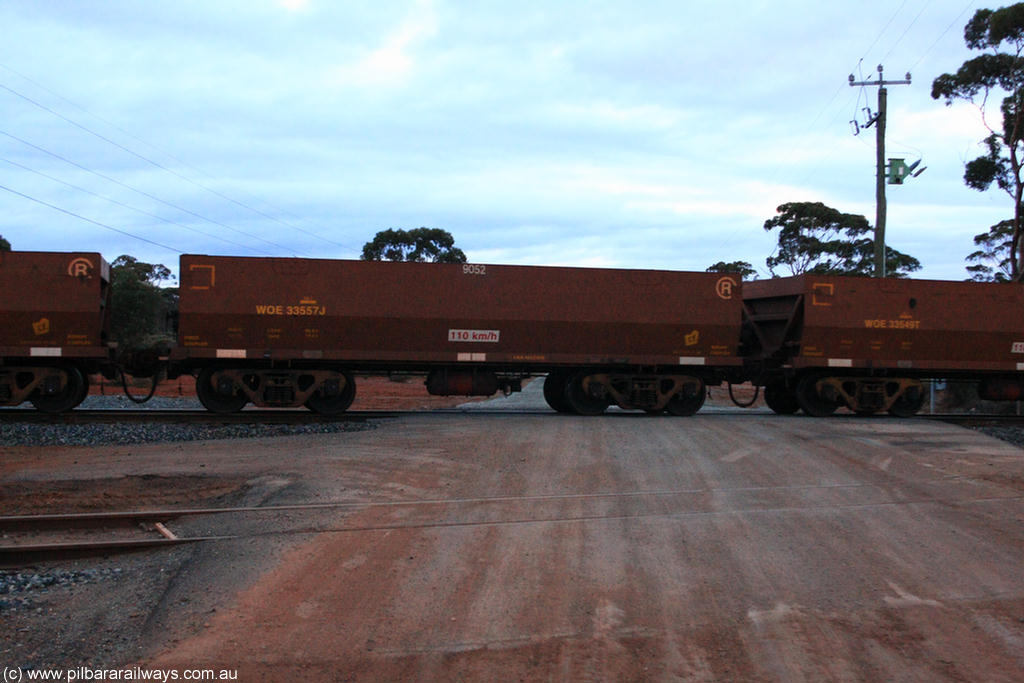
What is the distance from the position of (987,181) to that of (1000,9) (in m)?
6.44

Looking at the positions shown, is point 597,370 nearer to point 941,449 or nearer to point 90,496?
point 941,449

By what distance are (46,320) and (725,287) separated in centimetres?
1356

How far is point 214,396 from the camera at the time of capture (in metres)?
15.6

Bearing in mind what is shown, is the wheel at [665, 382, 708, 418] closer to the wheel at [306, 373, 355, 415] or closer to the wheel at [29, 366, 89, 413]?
the wheel at [306, 373, 355, 415]

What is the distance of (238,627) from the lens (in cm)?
480

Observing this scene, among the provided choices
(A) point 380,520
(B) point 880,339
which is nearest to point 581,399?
(B) point 880,339

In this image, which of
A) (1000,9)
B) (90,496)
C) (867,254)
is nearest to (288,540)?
(90,496)

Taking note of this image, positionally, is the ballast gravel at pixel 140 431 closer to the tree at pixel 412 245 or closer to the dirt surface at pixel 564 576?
the dirt surface at pixel 564 576

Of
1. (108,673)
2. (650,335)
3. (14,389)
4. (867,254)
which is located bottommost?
(108,673)

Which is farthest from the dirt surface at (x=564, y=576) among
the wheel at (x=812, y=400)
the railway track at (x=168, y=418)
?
the wheel at (x=812, y=400)

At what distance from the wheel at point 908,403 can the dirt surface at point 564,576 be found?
25.6 feet

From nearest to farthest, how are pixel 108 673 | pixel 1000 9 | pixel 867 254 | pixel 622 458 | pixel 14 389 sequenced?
pixel 108 673 → pixel 622 458 → pixel 14 389 → pixel 1000 9 → pixel 867 254

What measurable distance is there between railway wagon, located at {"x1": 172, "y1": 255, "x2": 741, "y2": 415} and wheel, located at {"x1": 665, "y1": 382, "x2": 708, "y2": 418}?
0.03m

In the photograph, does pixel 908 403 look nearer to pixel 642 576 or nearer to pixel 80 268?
pixel 642 576
